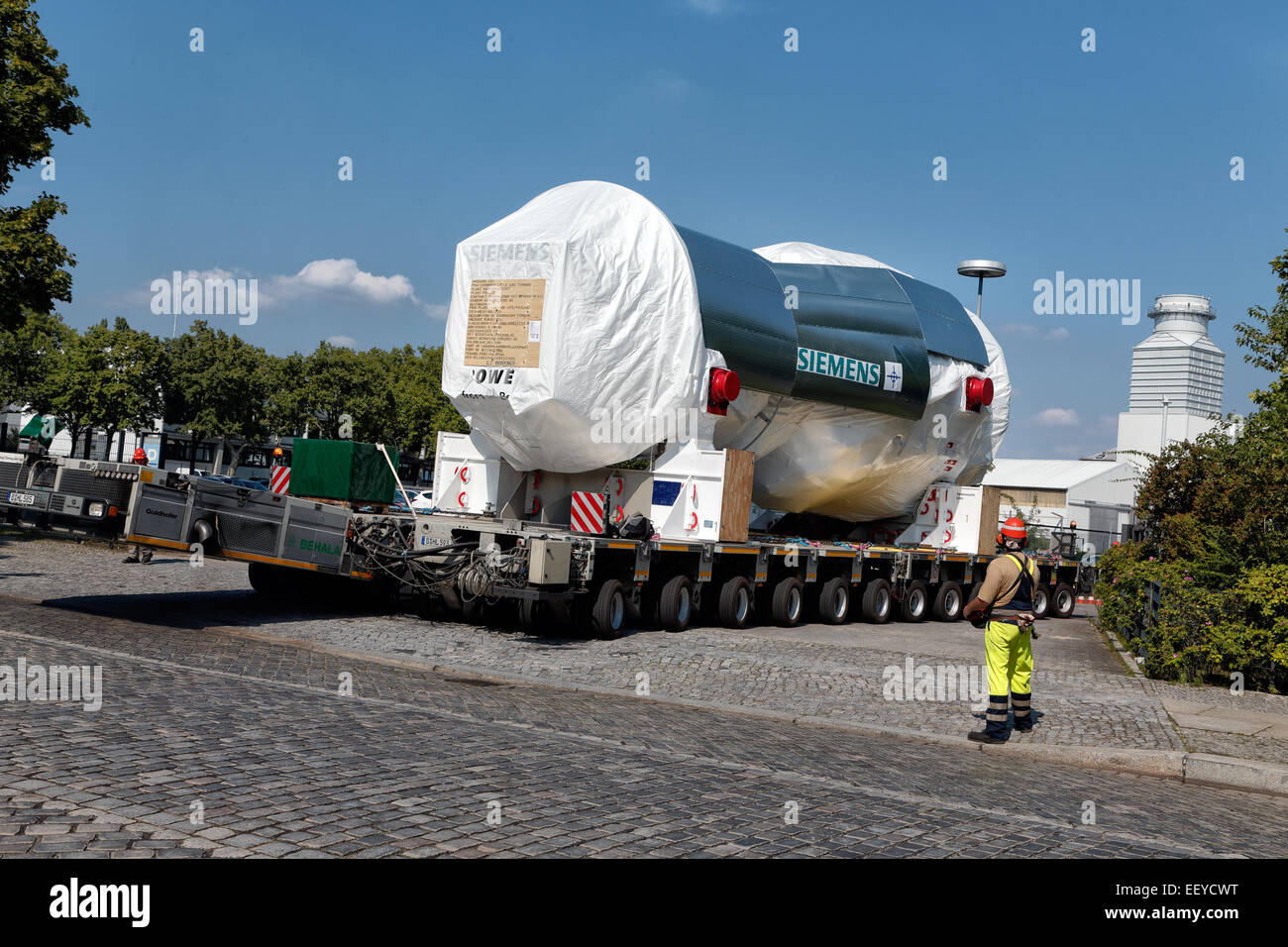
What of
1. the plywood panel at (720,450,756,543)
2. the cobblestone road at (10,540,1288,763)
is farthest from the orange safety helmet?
the plywood panel at (720,450,756,543)

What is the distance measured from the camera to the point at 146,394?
54.0 metres

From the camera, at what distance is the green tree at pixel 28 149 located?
19.9m

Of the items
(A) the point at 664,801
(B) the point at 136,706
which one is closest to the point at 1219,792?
(A) the point at 664,801

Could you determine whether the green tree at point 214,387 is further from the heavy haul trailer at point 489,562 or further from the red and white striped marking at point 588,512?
the red and white striped marking at point 588,512

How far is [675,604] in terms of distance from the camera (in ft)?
49.2

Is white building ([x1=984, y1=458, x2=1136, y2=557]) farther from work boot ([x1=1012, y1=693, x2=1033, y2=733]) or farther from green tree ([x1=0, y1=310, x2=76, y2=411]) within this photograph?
work boot ([x1=1012, y1=693, x2=1033, y2=733])

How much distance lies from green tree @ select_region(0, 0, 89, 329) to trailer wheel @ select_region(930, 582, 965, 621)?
1669cm

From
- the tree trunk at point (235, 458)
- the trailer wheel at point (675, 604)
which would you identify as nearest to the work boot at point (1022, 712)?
the trailer wheel at point (675, 604)

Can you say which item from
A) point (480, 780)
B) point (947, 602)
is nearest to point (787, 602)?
point (947, 602)

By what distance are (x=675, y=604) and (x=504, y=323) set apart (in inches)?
167

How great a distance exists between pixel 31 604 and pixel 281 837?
9873 millimetres

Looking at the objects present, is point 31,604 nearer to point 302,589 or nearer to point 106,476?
point 106,476

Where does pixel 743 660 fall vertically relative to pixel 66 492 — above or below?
below

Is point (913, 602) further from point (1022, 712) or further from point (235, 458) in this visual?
point (235, 458)
